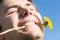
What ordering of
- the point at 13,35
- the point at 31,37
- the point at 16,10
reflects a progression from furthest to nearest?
1. the point at 16,10
2. the point at 13,35
3. the point at 31,37

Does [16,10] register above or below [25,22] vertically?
above

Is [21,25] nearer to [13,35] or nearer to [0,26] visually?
[13,35]

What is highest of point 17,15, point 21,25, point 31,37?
point 17,15

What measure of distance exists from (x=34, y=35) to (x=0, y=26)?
0.40 metres

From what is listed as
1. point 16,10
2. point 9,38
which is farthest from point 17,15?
point 9,38

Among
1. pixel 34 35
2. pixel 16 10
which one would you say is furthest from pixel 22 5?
pixel 34 35

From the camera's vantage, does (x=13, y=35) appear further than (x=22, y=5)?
No

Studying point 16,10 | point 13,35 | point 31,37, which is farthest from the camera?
point 16,10

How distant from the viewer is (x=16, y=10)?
4.39 feet

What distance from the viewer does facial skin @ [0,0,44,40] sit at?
1147 millimetres

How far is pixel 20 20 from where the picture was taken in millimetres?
1217

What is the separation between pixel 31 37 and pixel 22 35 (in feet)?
0.24

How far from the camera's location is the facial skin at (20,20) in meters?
1.15

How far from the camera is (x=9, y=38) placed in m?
1.26
